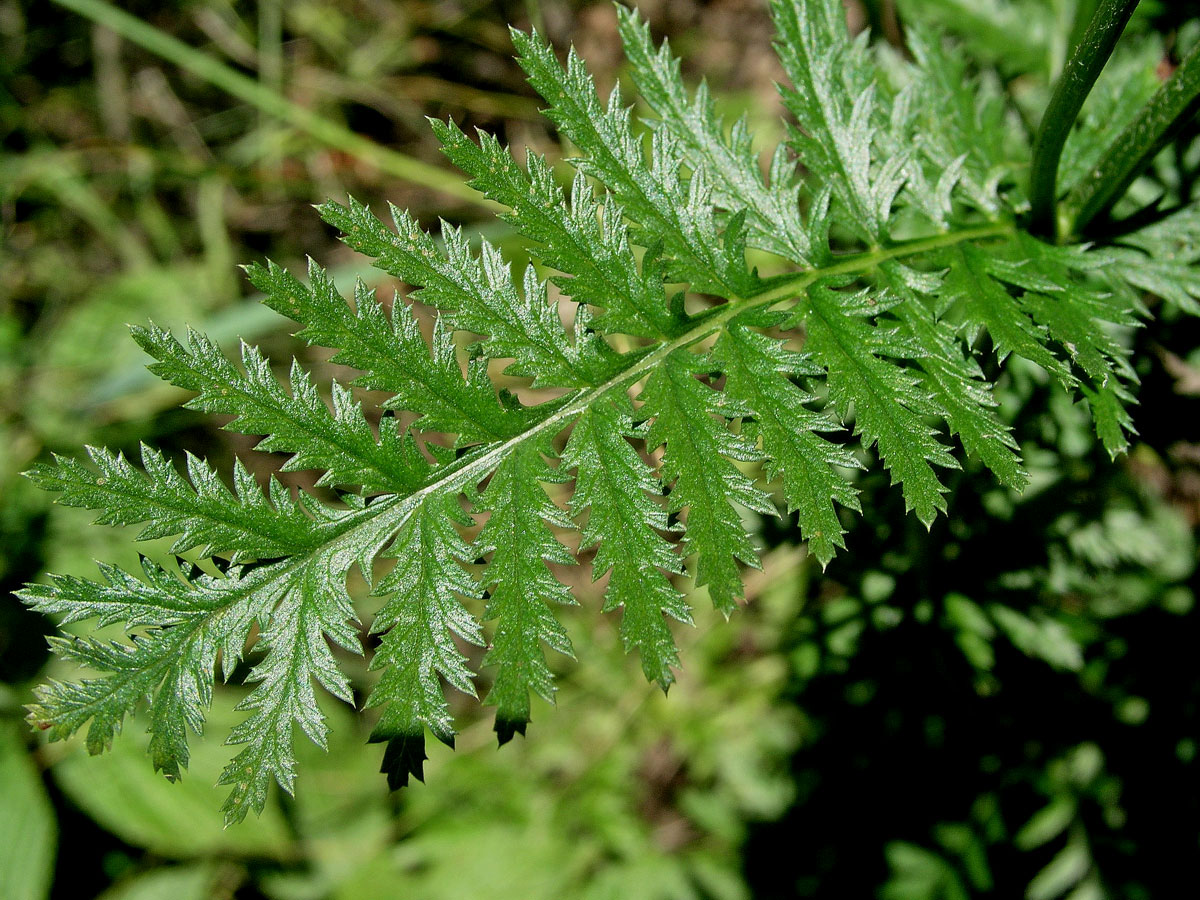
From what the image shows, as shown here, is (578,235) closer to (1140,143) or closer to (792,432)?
(792,432)

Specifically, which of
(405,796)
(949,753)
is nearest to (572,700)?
(405,796)

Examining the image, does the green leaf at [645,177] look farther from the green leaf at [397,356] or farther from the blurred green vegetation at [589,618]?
the blurred green vegetation at [589,618]

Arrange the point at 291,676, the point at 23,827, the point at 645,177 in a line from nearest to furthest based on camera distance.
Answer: the point at 291,676 → the point at 645,177 → the point at 23,827

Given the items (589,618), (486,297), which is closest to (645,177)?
(486,297)

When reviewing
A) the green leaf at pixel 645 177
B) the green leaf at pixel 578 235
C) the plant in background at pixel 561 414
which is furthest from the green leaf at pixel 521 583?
the green leaf at pixel 645 177

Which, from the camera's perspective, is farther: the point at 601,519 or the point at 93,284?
the point at 93,284

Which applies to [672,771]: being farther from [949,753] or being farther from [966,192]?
[966,192]
